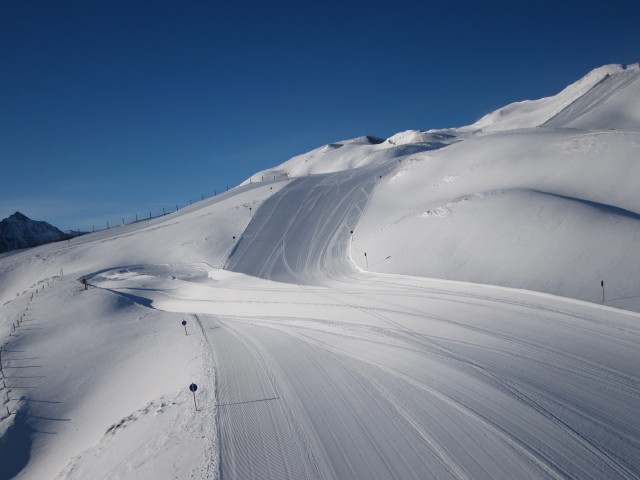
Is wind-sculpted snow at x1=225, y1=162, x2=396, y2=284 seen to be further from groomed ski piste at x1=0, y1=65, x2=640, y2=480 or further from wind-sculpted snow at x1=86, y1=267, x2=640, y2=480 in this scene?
wind-sculpted snow at x1=86, y1=267, x2=640, y2=480

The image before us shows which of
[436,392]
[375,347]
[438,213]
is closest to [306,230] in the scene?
[438,213]

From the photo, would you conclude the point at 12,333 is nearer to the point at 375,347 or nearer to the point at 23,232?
the point at 375,347

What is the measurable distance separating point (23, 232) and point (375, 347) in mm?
101592

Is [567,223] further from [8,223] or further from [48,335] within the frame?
[8,223]

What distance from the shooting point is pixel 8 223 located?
82312 millimetres

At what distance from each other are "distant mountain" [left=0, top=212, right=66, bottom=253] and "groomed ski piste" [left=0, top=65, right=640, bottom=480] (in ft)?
217

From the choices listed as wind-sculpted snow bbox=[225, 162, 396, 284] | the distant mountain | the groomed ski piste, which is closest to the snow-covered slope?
wind-sculpted snow bbox=[225, 162, 396, 284]

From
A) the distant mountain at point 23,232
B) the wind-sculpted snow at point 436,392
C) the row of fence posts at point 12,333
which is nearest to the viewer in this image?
the wind-sculpted snow at point 436,392

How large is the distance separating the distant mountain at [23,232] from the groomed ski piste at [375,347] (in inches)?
2601

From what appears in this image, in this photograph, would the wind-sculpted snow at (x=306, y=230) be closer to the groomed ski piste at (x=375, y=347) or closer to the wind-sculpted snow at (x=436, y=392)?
the groomed ski piste at (x=375, y=347)

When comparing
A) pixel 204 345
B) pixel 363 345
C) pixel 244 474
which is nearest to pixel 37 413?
pixel 204 345

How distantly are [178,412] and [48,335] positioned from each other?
1319cm

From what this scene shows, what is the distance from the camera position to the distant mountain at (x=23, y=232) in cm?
7925

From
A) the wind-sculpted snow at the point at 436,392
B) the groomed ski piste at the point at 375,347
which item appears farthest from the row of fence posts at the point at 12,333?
the wind-sculpted snow at the point at 436,392
